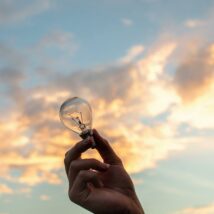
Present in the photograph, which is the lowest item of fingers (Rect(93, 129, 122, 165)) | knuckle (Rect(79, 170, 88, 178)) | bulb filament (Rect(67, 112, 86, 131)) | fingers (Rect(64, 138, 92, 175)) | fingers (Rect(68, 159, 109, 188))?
knuckle (Rect(79, 170, 88, 178))

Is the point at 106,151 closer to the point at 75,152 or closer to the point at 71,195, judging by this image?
the point at 75,152

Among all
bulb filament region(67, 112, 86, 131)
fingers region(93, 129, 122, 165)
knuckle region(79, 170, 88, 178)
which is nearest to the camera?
knuckle region(79, 170, 88, 178)

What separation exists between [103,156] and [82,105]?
85 cm

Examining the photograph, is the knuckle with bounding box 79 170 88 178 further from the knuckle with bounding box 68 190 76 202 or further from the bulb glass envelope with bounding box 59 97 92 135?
the bulb glass envelope with bounding box 59 97 92 135

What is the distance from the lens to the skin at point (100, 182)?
4.18 m

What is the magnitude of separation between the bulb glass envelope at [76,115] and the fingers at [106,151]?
379 millimetres

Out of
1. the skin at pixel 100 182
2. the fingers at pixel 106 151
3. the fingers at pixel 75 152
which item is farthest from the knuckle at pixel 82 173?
the fingers at pixel 106 151

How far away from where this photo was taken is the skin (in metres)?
4.18

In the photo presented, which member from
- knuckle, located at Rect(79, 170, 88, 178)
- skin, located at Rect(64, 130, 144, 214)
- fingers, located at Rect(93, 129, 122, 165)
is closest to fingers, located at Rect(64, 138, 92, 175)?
skin, located at Rect(64, 130, 144, 214)

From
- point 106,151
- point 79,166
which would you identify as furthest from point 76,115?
point 79,166

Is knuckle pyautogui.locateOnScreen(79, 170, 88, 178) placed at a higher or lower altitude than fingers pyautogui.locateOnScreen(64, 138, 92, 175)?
lower

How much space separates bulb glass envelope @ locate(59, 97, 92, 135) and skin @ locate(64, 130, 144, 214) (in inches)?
16.3

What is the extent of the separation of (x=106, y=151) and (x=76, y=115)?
763 mm

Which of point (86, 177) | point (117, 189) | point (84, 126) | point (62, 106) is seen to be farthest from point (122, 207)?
point (62, 106)
